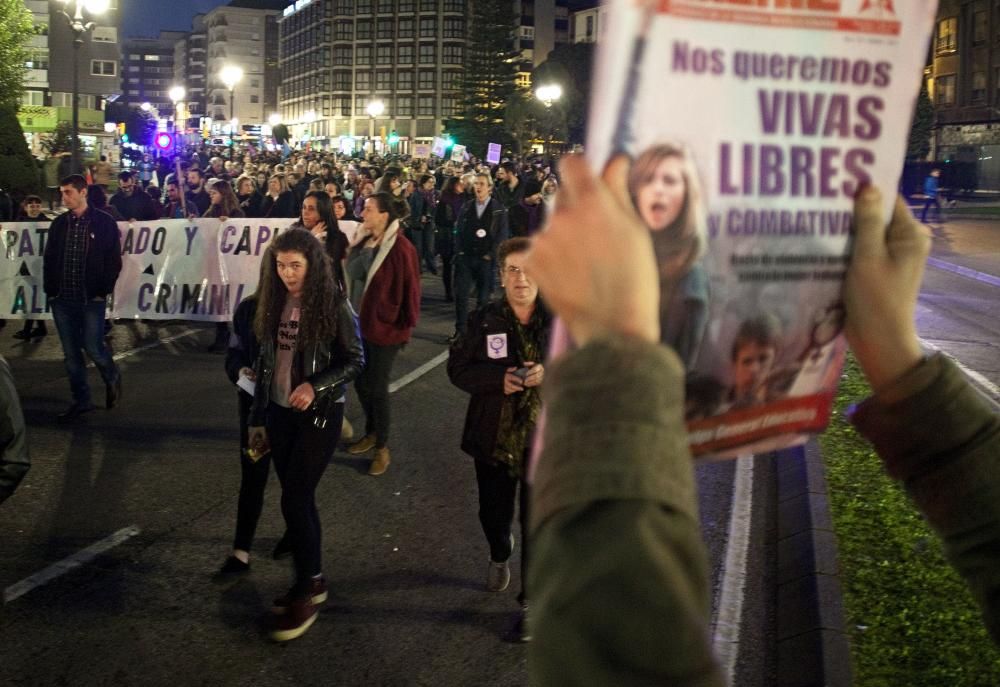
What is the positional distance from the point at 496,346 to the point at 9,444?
7.29ft

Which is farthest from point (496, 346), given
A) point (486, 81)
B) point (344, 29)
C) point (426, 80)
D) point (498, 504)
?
point (344, 29)

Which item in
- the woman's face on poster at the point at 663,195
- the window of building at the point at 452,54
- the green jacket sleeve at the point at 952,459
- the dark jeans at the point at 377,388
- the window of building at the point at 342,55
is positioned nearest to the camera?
the woman's face on poster at the point at 663,195

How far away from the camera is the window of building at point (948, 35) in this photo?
6106cm

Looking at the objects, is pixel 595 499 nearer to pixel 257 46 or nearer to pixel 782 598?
pixel 782 598

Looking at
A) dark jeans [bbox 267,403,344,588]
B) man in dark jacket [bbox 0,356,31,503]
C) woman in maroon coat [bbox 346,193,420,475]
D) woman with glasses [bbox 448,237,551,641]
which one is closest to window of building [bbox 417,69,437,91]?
woman in maroon coat [bbox 346,193,420,475]

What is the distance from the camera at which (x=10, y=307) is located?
12.2 meters

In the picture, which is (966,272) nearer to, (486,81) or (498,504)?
(498,504)

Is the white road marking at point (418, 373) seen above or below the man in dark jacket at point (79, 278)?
below

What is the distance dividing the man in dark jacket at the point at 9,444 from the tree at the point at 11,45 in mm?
42349

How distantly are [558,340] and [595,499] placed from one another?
24cm

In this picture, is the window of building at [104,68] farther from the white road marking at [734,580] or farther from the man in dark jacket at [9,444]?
the man in dark jacket at [9,444]

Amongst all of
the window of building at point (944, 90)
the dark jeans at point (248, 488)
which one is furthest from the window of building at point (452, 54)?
the dark jeans at point (248, 488)

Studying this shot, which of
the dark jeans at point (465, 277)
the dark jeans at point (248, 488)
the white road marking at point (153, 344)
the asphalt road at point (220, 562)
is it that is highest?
the dark jeans at point (465, 277)

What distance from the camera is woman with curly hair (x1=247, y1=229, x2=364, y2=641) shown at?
17.3ft
